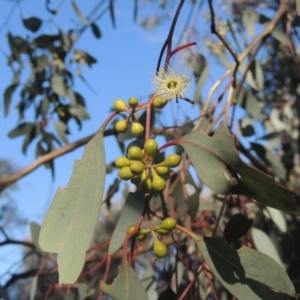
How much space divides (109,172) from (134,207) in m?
1.33

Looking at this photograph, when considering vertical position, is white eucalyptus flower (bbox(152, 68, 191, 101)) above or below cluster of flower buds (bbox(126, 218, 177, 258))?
above

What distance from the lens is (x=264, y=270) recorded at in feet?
2.77

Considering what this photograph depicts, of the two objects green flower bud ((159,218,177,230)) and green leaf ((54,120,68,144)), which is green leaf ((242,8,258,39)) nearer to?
green leaf ((54,120,68,144))

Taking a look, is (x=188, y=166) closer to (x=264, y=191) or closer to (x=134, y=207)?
(x=134, y=207)

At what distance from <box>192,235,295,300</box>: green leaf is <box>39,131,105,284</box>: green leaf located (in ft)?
0.59

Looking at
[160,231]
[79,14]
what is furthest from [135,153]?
[79,14]

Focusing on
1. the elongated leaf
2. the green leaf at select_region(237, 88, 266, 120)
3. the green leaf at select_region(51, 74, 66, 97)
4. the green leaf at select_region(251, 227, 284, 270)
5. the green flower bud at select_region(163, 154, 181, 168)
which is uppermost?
the green flower bud at select_region(163, 154, 181, 168)

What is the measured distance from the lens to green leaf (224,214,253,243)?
1.17m

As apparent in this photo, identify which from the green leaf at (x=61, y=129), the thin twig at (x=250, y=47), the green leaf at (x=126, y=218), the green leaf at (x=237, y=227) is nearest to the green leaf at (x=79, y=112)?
the green leaf at (x=61, y=129)

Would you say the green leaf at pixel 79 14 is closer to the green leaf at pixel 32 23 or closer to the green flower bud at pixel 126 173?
the green leaf at pixel 32 23

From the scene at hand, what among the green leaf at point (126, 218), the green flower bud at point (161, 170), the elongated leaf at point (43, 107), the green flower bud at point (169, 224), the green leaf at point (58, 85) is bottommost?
the elongated leaf at point (43, 107)

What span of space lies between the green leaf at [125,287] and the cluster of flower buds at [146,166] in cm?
14

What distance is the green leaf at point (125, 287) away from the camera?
2.71 feet

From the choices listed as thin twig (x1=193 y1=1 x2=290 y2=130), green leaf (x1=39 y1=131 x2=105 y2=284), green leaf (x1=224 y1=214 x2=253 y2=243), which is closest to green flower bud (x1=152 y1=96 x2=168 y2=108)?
green leaf (x1=39 y1=131 x2=105 y2=284)
